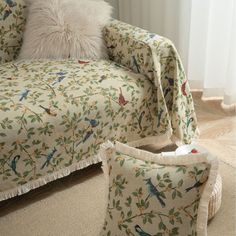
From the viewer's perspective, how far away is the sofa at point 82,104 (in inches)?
58.8

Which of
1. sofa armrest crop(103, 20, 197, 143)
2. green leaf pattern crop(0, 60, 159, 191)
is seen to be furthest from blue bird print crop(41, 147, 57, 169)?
sofa armrest crop(103, 20, 197, 143)

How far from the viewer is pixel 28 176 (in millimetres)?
1548

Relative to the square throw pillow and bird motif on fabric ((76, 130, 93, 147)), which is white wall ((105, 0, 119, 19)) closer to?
bird motif on fabric ((76, 130, 93, 147))

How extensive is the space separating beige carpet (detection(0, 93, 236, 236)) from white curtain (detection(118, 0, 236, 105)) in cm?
57

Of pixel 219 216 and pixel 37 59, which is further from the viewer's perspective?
pixel 37 59

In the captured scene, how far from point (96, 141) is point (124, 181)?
0.52 meters

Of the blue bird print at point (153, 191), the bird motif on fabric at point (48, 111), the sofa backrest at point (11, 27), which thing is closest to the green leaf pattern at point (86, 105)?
the bird motif on fabric at point (48, 111)

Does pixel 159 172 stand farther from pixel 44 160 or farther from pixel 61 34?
pixel 61 34

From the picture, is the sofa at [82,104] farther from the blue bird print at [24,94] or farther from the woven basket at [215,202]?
the woven basket at [215,202]

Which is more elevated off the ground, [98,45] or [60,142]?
[98,45]

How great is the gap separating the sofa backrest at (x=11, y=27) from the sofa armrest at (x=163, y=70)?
510 mm

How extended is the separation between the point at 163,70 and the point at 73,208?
0.74m

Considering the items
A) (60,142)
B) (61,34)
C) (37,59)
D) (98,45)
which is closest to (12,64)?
(37,59)

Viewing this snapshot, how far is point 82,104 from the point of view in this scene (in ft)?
5.16
